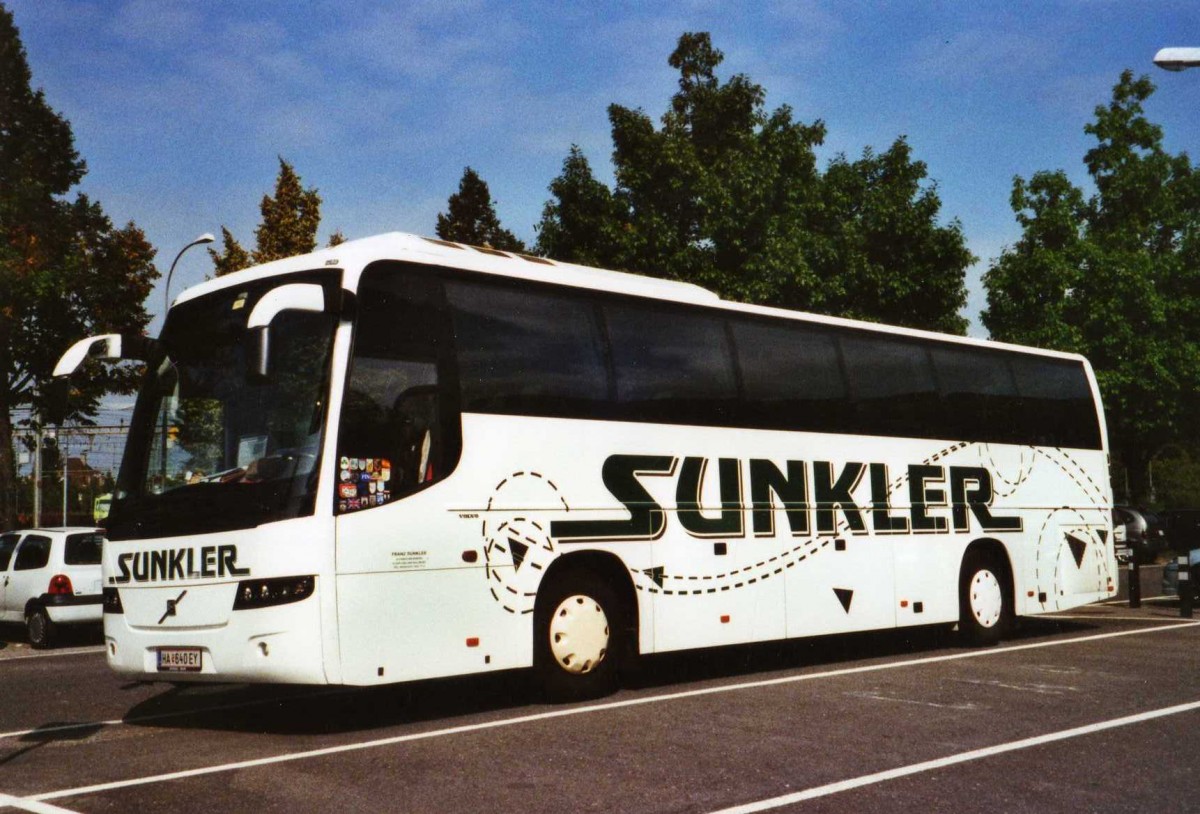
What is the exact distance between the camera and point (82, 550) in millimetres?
17594

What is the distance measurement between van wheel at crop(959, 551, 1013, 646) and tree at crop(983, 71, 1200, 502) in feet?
89.2

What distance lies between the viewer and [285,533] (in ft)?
27.4

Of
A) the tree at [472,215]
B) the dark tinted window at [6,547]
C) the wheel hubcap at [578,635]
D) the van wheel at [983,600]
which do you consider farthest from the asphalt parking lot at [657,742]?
the tree at [472,215]

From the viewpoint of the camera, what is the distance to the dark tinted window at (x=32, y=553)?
58.1 ft

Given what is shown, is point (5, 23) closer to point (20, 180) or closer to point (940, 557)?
point (20, 180)

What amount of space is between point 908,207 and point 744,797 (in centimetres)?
2638

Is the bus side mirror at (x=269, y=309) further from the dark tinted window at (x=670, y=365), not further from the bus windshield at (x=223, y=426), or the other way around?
the dark tinted window at (x=670, y=365)

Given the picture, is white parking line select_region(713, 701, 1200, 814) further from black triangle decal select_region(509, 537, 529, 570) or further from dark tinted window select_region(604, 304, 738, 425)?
dark tinted window select_region(604, 304, 738, 425)

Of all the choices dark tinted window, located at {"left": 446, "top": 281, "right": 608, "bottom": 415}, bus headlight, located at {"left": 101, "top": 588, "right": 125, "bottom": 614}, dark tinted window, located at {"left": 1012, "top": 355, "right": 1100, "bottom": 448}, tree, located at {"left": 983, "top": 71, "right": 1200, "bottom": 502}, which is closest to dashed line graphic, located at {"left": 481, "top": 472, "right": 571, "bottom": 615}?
dark tinted window, located at {"left": 446, "top": 281, "right": 608, "bottom": 415}

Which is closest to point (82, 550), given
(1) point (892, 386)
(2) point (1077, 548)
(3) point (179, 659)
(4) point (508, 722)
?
(3) point (179, 659)

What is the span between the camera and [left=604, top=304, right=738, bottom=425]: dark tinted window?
10.8m

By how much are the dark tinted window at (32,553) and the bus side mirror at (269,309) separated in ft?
35.4

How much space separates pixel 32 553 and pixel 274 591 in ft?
36.7

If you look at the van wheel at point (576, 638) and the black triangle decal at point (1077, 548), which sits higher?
the black triangle decal at point (1077, 548)
